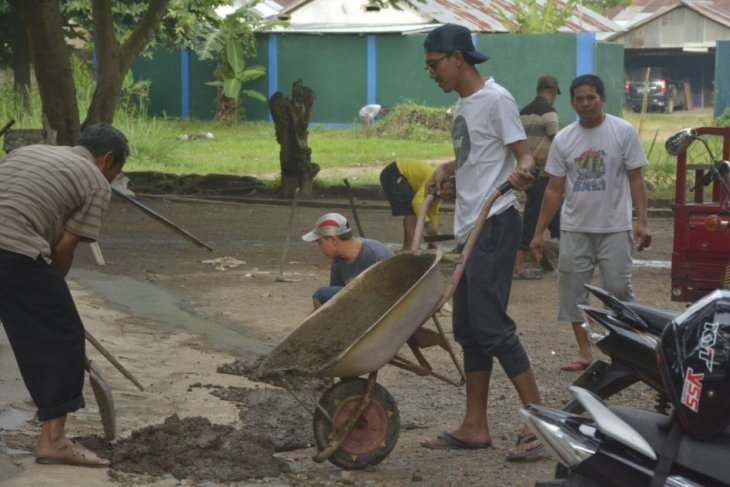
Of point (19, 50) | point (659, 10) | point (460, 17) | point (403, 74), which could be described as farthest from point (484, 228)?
point (659, 10)

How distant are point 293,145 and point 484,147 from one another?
13030mm

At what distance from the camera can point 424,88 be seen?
33469mm

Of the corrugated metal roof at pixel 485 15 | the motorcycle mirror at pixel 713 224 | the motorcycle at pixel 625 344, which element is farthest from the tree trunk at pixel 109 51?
the corrugated metal roof at pixel 485 15

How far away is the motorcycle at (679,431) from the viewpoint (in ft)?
11.6

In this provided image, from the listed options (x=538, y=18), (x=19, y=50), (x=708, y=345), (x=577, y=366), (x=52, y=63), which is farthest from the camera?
(x=538, y=18)

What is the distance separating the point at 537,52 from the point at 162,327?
24355 mm

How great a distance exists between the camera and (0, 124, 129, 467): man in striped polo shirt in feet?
18.3

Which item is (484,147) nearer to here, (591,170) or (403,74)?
(591,170)

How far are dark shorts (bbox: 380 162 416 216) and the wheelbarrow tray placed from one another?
5.83 m

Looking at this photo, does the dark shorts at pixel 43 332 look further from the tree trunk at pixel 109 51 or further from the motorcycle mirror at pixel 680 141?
the tree trunk at pixel 109 51

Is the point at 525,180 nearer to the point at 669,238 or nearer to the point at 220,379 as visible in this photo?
the point at 220,379

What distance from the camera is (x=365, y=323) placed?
6.38 m

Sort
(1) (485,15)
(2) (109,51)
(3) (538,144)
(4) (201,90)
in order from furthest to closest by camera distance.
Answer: (1) (485,15)
(4) (201,90)
(2) (109,51)
(3) (538,144)

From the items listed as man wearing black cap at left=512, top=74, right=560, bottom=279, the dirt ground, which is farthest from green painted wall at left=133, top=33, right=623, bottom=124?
man wearing black cap at left=512, top=74, right=560, bottom=279
